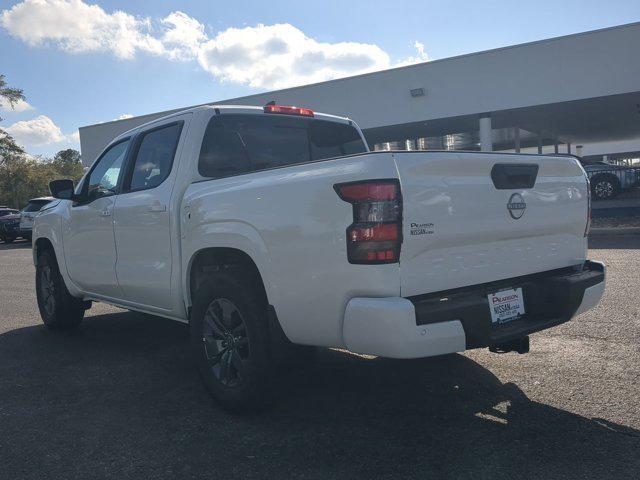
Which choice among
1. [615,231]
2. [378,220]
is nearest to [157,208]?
[378,220]

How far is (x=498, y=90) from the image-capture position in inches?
775

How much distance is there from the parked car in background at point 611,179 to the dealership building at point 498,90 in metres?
2.51

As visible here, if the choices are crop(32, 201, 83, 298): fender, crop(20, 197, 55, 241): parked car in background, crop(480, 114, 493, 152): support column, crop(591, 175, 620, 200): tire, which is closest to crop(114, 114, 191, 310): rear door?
crop(32, 201, 83, 298): fender

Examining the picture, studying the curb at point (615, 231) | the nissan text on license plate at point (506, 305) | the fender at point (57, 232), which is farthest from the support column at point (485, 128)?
the nissan text on license plate at point (506, 305)

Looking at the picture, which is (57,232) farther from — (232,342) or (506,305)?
(506,305)

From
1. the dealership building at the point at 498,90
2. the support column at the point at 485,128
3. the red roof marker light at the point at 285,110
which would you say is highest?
the dealership building at the point at 498,90

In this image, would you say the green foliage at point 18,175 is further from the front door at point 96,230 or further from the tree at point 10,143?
the front door at point 96,230

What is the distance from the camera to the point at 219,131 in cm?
426

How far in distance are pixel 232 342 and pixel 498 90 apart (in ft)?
60.5

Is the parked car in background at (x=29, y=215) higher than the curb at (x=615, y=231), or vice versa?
the parked car in background at (x=29, y=215)

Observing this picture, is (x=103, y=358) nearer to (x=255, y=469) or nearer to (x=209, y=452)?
(x=209, y=452)

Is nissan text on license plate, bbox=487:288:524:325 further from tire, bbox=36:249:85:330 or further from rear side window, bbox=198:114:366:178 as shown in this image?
tire, bbox=36:249:85:330

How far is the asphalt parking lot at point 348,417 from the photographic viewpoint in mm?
2887

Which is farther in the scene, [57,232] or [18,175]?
[18,175]
